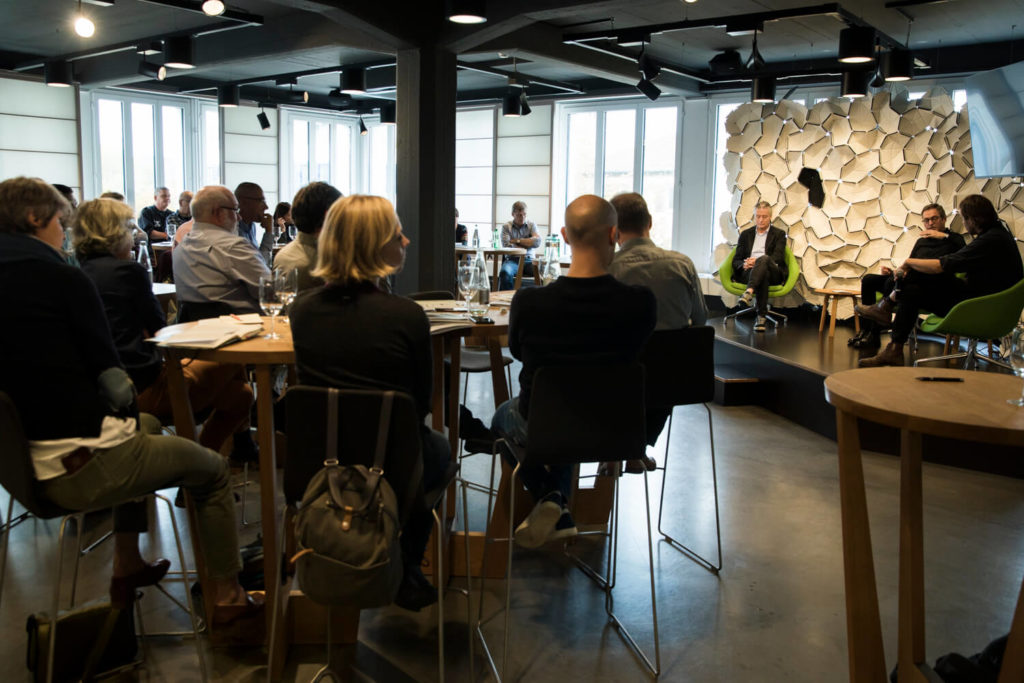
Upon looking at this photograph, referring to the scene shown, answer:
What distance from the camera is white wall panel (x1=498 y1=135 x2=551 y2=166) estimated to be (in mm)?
12641

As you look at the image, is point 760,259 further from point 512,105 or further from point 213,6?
point 213,6

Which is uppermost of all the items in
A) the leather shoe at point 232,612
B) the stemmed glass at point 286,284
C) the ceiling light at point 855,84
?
the ceiling light at point 855,84

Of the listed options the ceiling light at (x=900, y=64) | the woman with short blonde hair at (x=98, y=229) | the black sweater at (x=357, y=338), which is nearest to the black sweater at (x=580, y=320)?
the black sweater at (x=357, y=338)

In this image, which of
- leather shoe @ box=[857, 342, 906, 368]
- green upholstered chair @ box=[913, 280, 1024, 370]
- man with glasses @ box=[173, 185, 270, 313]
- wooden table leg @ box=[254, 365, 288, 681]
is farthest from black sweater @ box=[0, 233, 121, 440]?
green upholstered chair @ box=[913, 280, 1024, 370]

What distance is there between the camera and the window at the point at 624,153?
38.7 ft

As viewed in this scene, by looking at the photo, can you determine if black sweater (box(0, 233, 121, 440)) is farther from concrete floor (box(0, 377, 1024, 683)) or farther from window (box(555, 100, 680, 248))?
window (box(555, 100, 680, 248))

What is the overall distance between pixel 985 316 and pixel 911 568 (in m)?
4.44

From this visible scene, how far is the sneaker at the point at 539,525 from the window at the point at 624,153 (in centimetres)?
967

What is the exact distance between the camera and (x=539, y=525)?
2.52 metres

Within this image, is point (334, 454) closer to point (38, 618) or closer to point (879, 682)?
point (38, 618)

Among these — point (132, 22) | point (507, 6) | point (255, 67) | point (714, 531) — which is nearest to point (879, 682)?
point (714, 531)

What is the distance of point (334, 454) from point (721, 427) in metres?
3.92

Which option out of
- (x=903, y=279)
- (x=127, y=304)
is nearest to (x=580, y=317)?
(x=127, y=304)

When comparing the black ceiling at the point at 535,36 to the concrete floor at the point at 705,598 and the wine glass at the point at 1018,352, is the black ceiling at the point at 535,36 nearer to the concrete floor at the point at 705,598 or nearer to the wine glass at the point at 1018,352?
the concrete floor at the point at 705,598
